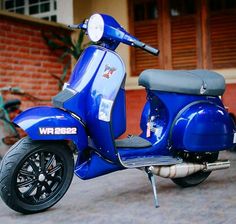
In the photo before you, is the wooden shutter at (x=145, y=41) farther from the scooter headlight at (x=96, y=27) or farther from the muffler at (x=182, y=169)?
the scooter headlight at (x=96, y=27)

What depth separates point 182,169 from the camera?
12.5ft

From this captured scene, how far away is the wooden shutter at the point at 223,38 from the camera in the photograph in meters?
7.07

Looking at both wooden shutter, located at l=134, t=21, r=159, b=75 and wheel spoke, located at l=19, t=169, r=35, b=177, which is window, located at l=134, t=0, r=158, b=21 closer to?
wooden shutter, located at l=134, t=21, r=159, b=75

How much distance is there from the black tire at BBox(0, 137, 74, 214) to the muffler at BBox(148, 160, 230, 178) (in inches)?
26.3

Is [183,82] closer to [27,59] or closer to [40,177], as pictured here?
[40,177]

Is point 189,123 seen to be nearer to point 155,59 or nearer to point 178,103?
point 178,103

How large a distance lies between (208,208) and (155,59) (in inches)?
183

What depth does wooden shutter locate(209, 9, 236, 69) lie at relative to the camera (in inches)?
279

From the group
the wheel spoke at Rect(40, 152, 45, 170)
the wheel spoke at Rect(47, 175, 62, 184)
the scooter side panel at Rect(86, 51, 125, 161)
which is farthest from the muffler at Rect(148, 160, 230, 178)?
the wheel spoke at Rect(40, 152, 45, 170)

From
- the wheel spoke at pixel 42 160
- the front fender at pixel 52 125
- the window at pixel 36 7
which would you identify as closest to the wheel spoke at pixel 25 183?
the wheel spoke at pixel 42 160

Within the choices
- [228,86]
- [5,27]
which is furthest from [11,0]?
[228,86]

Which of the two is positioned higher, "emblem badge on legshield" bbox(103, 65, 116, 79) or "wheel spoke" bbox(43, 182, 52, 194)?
"emblem badge on legshield" bbox(103, 65, 116, 79)

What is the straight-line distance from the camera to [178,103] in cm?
388

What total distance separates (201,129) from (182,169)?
1.13 ft
